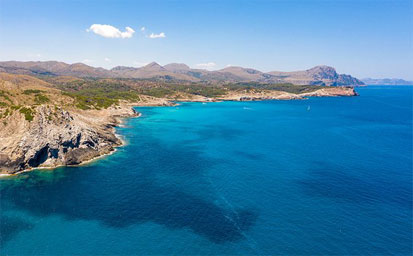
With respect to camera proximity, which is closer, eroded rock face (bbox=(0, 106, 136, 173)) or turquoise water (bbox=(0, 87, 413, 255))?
turquoise water (bbox=(0, 87, 413, 255))

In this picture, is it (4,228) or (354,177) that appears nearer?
(4,228)

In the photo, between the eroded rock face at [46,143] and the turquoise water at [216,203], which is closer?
the turquoise water at [216,203]

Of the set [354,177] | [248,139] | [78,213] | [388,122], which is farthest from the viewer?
[388,122]

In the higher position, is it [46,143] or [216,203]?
[46,143]

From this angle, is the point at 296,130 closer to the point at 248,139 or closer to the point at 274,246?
the point at 248,139

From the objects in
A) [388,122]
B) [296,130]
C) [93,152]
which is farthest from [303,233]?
[388,122]
